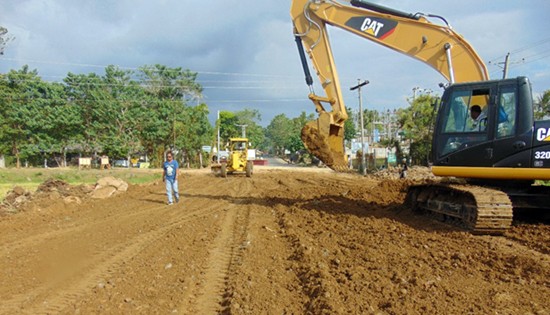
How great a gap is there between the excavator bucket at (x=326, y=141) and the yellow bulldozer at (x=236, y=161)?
1800cm

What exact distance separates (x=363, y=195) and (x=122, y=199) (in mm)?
8881

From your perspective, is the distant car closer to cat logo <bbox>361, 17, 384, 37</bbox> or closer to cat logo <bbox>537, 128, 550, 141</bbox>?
cat logo <bbox>361, 17, 384, 37</bbox>

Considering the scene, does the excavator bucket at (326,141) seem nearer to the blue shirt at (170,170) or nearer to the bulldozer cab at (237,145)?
the blue shirt at (170,170)

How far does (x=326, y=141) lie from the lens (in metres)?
9.98

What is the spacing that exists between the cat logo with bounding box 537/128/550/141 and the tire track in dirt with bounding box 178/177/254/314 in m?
5.31

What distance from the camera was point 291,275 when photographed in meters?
5.43

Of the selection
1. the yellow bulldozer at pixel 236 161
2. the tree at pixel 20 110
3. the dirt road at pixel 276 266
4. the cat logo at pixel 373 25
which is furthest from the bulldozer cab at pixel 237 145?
the tree at pixel 20 110

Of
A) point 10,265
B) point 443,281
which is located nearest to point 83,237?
point 10,265

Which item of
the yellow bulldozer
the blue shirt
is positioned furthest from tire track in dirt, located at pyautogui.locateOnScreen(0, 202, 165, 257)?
the yellow bulldozer

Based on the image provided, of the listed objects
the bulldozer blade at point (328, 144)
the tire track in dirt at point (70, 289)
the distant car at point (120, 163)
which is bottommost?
the tire track in dirt at point (70, 289)

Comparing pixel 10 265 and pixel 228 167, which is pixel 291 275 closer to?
pixel 10 265

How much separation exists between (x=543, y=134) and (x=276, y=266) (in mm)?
5014

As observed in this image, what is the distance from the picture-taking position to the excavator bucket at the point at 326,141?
9992 millimetres

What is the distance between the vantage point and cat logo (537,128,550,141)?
6.97 m
